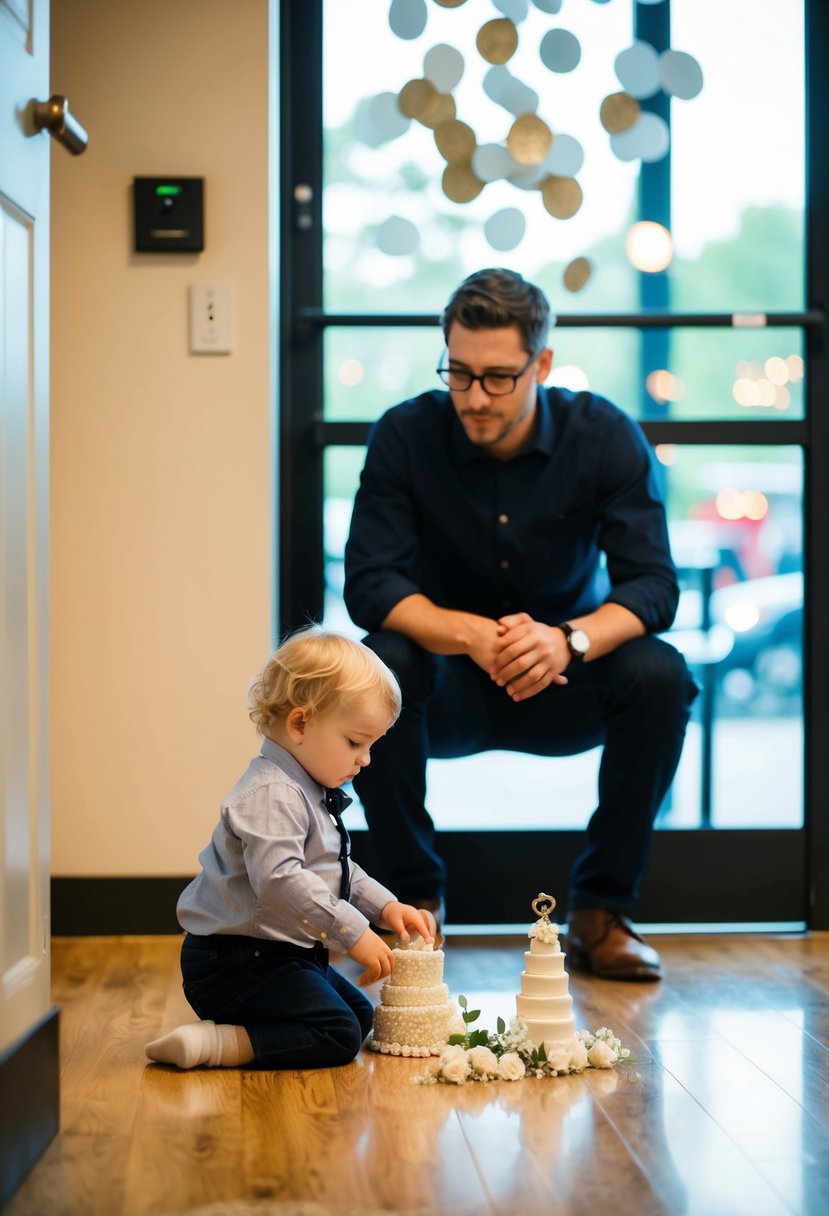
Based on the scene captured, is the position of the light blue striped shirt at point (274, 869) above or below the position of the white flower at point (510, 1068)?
above

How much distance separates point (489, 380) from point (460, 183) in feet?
1.96

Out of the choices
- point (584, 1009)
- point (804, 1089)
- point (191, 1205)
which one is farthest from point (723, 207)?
point (191, 1205)

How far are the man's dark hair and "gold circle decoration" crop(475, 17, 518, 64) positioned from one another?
1.99 feet

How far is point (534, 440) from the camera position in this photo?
8.68ft

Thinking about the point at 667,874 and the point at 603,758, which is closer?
the point at 603,758

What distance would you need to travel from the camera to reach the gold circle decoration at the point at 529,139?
2910mm

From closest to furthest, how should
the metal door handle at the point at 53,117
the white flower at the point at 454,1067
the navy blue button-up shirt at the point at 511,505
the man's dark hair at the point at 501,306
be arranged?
the metal door handle at the point at 53,117
the white flower at the point at 454,1067
the man's dark hair at the point at 501,306
the navy blue button-up shirt at the point at 511,505

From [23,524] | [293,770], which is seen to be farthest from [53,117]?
[293,770]

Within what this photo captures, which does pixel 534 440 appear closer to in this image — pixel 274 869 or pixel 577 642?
pixel 577 642

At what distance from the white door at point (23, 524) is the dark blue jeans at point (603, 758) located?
2.82ft

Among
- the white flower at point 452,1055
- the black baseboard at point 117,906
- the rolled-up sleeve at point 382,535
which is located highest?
the rolled-up sleeve at point 382,535

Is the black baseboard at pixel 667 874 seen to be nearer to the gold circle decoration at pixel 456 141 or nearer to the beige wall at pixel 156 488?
the beige wall at pixel 156 488

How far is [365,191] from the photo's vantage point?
9.60 ft

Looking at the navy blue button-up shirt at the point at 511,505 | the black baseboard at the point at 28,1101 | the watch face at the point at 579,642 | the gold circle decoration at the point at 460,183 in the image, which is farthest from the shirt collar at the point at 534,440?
the black baseboard at the point at 28,1101
